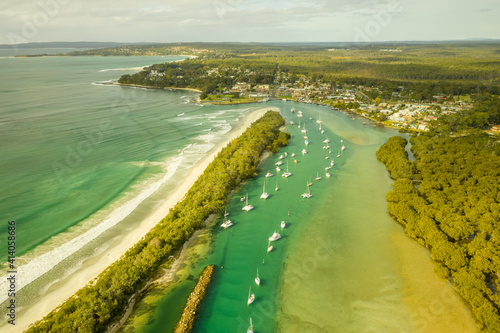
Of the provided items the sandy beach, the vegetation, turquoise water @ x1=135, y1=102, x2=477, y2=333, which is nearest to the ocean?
turquoise water @ x1=135, y1=102, x2=477, y2=333

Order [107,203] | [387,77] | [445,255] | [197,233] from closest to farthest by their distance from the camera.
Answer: [445,255] → [197,233] → [107,203] → [387,77]

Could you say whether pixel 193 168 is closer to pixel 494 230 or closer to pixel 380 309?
pixel 380 309

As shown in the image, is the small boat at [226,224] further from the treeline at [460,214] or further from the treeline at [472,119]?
the treeline at [472,119]

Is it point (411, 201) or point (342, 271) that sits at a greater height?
point (411, 201)

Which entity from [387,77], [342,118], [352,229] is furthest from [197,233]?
[387,77]

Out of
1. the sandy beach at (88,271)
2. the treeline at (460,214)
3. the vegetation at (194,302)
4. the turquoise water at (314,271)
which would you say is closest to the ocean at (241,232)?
the turquoise water at (314,271)

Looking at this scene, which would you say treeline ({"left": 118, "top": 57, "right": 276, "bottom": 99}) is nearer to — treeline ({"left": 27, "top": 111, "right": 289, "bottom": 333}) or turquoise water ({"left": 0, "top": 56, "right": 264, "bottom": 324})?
turquoise water ({"left": 0, "top": 56, "right": 264, "bottom": 324})
